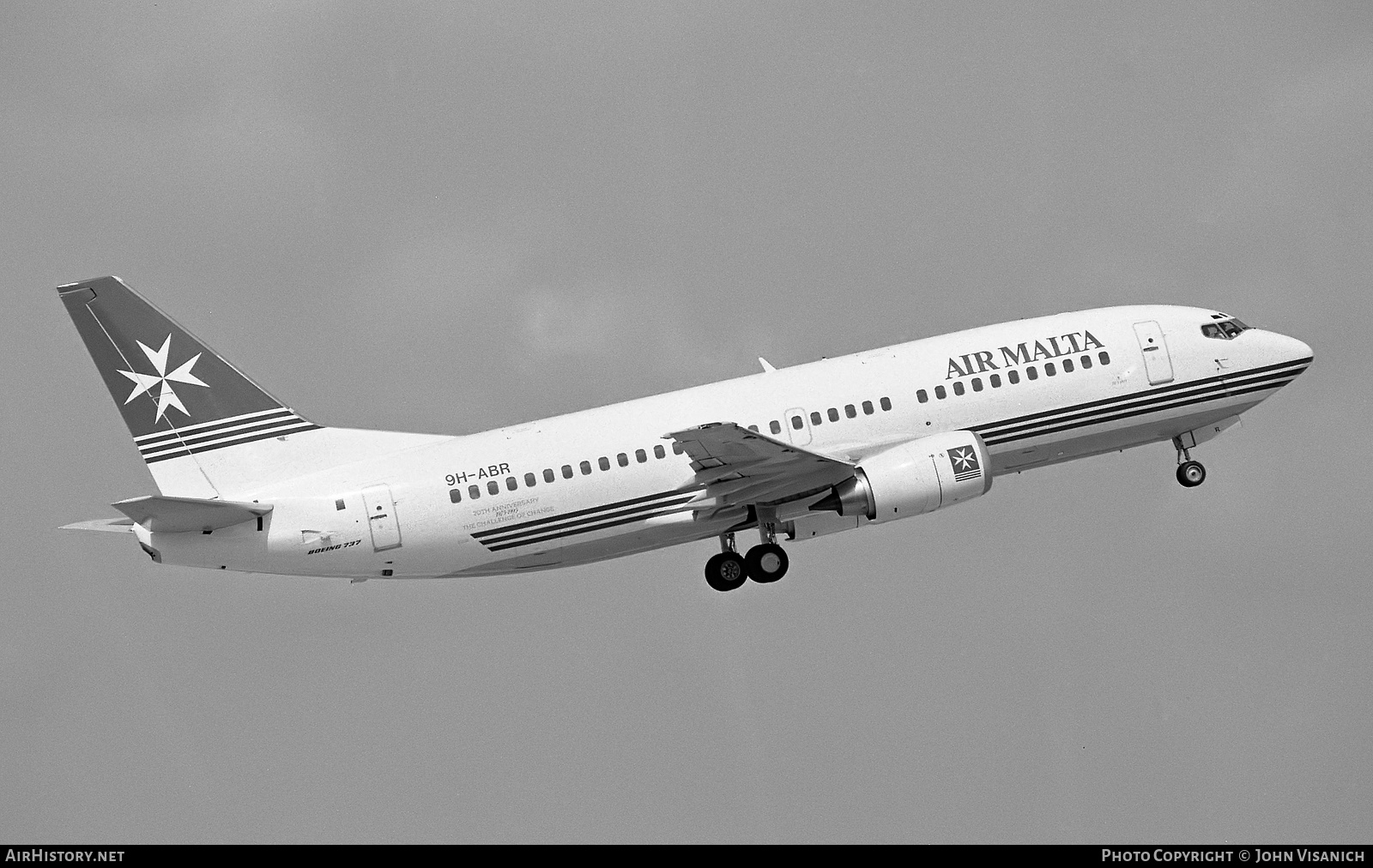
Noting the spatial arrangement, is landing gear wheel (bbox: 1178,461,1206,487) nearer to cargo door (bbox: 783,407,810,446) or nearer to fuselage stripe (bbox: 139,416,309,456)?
cargo door (bbox: 783,407,810,446)

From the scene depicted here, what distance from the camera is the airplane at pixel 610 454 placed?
5191 centimetres

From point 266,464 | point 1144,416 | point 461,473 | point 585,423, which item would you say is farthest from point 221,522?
point 1144,416

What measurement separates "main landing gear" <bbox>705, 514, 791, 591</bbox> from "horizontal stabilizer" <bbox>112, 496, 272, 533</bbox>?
12092 mm

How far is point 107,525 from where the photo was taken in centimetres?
5341

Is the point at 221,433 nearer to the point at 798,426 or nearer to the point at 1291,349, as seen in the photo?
the point at 798,426

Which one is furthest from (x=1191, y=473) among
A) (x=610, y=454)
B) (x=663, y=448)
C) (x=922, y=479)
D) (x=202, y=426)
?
(x=202, y=426)

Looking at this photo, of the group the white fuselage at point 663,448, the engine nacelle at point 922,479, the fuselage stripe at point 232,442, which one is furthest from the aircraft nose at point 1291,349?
the fuselage stripe at point 232,442

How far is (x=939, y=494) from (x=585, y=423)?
938cm

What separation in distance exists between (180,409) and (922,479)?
19.3 meters

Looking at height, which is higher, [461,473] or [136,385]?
[136,385]

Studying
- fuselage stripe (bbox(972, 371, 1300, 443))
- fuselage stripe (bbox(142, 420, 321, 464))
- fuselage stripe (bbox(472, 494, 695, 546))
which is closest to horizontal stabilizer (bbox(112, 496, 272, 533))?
fuselage stripe (bbox(142, 420, 321, 464))

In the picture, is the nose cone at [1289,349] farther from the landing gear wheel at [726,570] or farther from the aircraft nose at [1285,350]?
the landing gear wheel at [726,570]

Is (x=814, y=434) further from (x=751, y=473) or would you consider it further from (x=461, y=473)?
(x=461, y=473)
